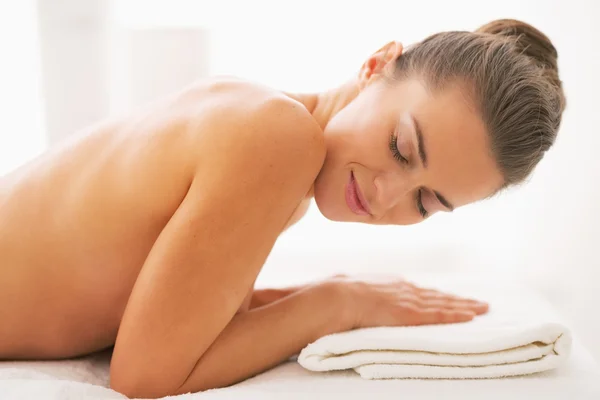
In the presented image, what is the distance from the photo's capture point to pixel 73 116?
83.0 inches

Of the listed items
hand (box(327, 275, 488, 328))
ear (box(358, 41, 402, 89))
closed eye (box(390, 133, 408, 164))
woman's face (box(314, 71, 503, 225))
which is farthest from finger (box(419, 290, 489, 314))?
ear (box(358, 41, 402, 89))

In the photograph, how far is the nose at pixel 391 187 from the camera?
1.13m

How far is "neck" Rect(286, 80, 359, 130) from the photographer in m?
1.32

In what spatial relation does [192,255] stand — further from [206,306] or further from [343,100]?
[343,100]

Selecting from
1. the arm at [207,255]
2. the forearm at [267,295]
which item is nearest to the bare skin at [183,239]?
the arm at [207,255]

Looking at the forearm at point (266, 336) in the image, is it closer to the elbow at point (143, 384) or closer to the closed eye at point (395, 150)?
the elbow at point (143, 384)

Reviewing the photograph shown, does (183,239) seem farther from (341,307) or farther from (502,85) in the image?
(502,85)

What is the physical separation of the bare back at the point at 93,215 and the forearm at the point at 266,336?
0.67ft

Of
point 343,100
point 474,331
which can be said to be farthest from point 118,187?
point 474,331

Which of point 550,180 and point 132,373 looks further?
point 550,180

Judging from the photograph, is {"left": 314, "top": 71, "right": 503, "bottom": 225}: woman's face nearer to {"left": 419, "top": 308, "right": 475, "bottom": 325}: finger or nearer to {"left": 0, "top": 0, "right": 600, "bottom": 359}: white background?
{"left": 419, "top": 308, "right": 475, "bottom": 325}: finger

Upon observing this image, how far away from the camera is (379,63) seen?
1251 millimetres

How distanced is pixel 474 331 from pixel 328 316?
9.7 inches

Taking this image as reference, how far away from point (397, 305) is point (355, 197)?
214 millimetres
